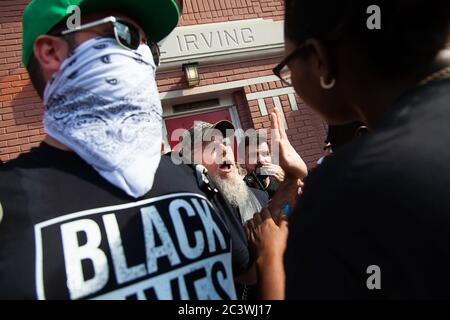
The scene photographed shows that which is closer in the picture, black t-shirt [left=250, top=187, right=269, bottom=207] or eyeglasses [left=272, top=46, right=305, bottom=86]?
eyeglasses [left=272, top=46, right=305, bottom=86]

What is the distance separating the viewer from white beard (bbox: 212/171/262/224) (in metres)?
2.92

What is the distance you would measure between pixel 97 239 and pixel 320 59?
76cm

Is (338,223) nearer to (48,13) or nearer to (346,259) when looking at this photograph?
(346,259)

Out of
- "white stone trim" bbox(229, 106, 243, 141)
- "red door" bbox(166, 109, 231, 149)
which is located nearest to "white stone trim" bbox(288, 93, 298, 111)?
"white stone trim" bbox(229, 106, 243, 141)

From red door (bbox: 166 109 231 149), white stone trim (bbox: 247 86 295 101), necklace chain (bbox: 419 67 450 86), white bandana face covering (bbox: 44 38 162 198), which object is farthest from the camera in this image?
white stone trim (bbox: 247 86 295 101)

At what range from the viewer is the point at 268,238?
1.37 metres

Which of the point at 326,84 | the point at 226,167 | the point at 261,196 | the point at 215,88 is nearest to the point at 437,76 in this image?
the point at 326,84

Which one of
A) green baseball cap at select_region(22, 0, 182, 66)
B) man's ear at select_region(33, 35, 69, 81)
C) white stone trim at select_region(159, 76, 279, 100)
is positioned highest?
white stone trim at select_region(159, 76, 279, 100)

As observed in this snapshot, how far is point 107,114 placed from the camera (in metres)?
1.17

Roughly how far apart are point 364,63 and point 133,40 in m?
0.80

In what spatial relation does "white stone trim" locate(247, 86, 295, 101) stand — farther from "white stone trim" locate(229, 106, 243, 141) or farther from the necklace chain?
the necklace chain

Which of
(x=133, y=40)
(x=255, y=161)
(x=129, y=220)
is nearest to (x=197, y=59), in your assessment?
(x=255, y=161)

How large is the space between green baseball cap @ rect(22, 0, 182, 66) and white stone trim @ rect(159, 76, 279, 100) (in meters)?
4.09

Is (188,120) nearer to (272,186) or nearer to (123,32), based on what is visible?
(272,186)
